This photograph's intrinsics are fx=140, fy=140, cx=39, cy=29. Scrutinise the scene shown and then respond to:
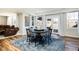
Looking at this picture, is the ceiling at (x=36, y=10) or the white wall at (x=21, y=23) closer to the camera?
the ceiling at (x=36, y=10)

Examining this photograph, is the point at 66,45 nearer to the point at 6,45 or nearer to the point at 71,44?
the point at 71,44

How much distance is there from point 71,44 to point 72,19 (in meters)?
0.60

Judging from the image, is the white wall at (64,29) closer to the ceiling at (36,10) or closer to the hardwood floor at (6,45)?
the ceiling at (36,10)

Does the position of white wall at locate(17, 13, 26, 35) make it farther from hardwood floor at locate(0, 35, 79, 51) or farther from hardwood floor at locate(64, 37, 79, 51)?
hardwood floor at locate(64, 37, 79, 51)

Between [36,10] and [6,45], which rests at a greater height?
[36,10]

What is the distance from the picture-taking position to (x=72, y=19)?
11.1 feet

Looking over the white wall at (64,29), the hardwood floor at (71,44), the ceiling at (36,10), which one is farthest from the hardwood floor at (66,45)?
the ceiling at (36,10)

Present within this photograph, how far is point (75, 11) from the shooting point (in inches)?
130

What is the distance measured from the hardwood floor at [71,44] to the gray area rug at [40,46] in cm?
10

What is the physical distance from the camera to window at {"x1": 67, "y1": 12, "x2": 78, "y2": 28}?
11.0ft

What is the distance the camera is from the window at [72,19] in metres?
3.34

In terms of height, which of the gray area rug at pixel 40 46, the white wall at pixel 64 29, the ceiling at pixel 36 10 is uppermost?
the ceiling at pixel 36 10

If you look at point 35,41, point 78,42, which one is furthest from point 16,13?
point 78,42

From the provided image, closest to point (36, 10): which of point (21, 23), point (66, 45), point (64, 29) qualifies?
point (21, 23)
